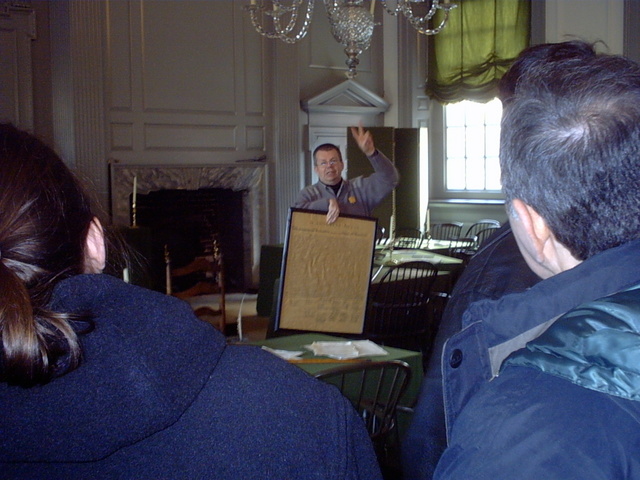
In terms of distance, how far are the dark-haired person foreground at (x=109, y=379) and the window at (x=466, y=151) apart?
8.90 m

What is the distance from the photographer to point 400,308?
4.73 metres

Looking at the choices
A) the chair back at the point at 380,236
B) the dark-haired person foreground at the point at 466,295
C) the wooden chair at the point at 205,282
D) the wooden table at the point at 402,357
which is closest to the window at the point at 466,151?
the chair back at the point at 380,236

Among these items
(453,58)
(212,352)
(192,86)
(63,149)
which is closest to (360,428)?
(212,352)

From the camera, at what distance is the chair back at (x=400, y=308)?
15.2ft

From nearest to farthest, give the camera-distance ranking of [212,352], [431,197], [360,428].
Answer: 1. [212,352]
2. [360,428]
3. [431,197]

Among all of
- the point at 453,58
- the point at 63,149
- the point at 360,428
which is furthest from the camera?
the point at 453,58

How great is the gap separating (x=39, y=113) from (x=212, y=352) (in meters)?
6.95

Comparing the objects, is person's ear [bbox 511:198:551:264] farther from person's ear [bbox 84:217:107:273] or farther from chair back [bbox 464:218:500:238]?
chair back [bbox 464:218:500:238]

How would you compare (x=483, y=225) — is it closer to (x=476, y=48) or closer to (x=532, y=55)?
(x=476, y=48)

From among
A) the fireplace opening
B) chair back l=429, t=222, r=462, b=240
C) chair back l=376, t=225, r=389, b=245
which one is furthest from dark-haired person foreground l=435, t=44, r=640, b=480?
chair back l=429, t=222, r=462, b=240

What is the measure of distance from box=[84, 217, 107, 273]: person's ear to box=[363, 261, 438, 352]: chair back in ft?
12.0

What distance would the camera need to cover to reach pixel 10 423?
2.66ft

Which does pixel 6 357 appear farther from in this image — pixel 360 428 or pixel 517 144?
pixel 517 144

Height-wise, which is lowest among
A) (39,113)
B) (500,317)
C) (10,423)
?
(10,423)
